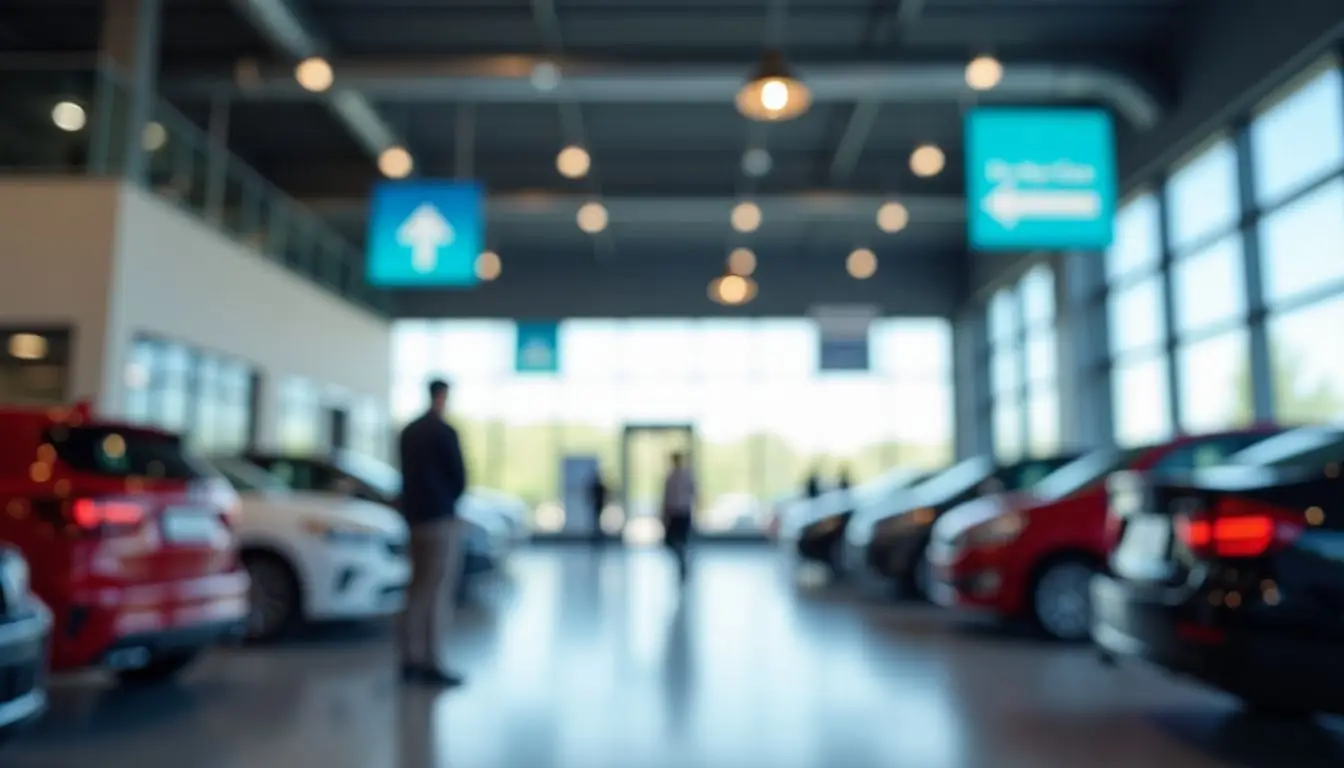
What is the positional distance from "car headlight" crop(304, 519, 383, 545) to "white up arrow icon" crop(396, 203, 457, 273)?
13.7 feet

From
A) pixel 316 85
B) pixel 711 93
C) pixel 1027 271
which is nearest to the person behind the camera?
pixel 316 85

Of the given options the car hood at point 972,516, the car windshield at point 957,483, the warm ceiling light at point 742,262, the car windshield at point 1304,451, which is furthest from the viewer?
the warm ceiling light at point 742,262

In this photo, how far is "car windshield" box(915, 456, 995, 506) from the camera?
30.8 feet

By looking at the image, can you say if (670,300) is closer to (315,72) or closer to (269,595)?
(315,72)

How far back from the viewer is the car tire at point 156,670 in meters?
5.54

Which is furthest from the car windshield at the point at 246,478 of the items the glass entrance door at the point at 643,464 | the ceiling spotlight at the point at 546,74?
the glass entrance door at the point at 643,464

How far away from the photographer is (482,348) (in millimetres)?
23141

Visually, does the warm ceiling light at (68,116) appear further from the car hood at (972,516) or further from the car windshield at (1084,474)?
the car windshield at (1084,474)

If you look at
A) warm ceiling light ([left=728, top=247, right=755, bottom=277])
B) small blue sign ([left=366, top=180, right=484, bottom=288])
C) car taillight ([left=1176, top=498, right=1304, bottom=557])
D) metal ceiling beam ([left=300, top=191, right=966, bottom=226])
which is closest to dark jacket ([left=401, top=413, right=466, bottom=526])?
car taillight ([left=1176, top=498, right=1304, bottom=557])

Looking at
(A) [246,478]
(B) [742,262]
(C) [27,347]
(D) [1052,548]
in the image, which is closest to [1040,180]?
(D) [1052,548]

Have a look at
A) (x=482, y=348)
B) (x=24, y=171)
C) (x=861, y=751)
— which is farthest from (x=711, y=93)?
(x=482, y=348)

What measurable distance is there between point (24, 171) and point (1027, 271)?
51.2ft

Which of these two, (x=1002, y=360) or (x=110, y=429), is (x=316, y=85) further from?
(x=1002, y=360)

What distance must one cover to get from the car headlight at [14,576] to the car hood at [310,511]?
3295 mm
